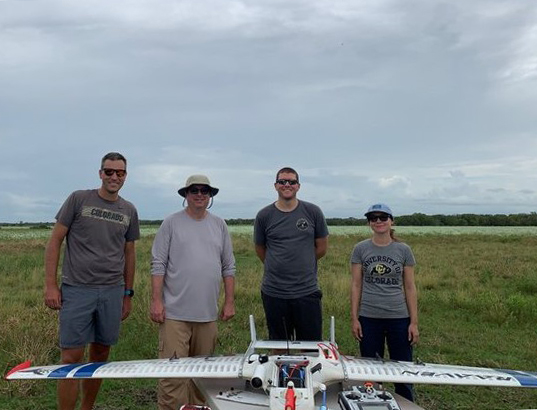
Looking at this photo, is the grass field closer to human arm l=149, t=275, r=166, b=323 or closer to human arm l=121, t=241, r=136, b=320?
human arm l=121, t=241, r=136, b=320

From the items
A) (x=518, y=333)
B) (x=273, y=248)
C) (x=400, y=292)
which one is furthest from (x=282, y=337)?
(x=518, y=333)

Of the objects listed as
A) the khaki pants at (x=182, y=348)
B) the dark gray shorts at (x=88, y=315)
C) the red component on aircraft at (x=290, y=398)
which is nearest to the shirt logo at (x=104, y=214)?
the dark gray shorts at (x=88, y=315)

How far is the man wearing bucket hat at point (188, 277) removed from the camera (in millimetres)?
5152

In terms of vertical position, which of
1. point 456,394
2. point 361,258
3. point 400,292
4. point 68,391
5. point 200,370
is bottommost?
point 456,394

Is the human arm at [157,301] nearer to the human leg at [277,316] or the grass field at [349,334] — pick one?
the human leg at [277,316]

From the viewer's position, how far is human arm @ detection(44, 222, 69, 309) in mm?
5062

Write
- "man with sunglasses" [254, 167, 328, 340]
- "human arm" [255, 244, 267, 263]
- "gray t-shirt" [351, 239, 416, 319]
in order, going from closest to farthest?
"gray t-shirt" [351, 239, 416, 319]
"man with sunglasses" [254, 167, 328, 340]
"human arm" [255, 244, 267, 263]

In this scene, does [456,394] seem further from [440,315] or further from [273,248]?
[440,315]

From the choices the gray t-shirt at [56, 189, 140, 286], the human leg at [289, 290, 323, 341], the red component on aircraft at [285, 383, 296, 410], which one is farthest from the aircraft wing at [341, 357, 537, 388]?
the gray t-shirt at [56, 189, 140, 286]

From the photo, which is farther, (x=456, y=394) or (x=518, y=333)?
(x=518, y=333)

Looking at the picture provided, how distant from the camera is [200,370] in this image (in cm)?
397

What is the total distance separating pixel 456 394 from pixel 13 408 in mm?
5153

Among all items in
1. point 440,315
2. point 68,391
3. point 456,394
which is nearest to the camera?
point 68,391

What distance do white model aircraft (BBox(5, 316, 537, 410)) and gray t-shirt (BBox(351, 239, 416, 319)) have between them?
101 cm
